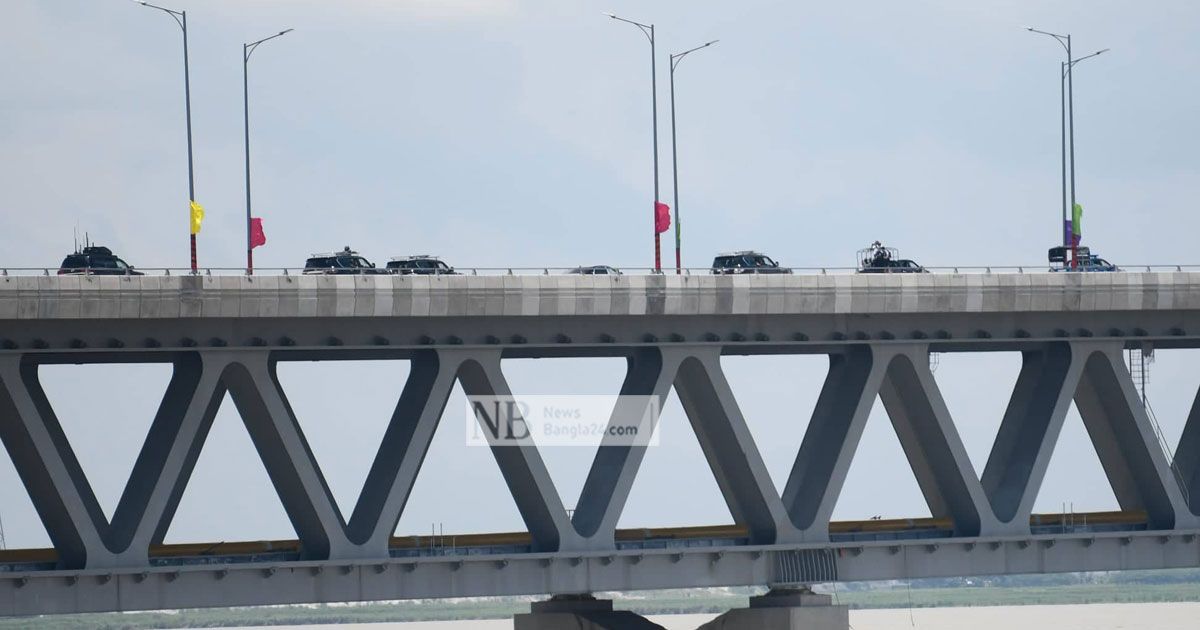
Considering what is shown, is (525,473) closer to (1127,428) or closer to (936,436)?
(936,436)

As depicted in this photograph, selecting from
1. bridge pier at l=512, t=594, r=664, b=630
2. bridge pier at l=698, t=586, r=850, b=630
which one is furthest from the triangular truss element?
bridge pier at l=512, t=594, r=664, b=630

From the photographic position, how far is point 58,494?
167ft

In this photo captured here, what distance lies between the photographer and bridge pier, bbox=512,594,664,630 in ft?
200

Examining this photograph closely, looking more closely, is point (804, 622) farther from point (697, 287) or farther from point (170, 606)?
point (170, 606)

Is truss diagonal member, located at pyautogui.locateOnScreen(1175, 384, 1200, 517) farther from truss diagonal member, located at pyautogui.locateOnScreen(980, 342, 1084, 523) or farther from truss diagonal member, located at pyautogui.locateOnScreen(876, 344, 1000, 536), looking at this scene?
truss diagonal member, located at pyautogui.locateOnScreen(876, 344, 1000, 536)

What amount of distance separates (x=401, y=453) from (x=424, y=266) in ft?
33.4

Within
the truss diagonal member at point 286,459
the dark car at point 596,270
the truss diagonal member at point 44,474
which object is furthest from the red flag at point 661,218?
the truss diagonal member at point 44,474

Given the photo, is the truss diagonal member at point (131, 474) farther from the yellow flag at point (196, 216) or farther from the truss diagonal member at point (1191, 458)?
the truss diagonal member at point (1191, 458)

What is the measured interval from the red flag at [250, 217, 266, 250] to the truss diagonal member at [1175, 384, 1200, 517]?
28.9m

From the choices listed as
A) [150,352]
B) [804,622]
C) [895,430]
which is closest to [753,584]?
[804,622]

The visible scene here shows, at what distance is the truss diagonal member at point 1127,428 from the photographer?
6097cm

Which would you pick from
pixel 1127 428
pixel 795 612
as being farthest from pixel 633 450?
pixel 1127 428

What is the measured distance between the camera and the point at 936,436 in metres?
58.8

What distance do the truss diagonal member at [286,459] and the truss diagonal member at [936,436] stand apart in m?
16.2
